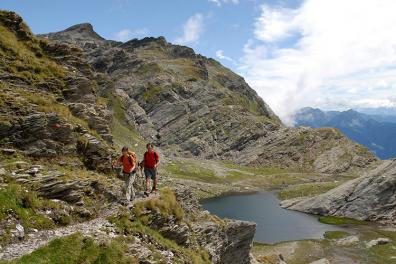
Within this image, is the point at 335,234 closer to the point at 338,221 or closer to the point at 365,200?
the point at 338,221

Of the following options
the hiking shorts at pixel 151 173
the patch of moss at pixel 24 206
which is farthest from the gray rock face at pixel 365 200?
Answer: the patch of moss at pixel 24 206

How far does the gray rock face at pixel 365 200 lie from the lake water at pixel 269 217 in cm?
705

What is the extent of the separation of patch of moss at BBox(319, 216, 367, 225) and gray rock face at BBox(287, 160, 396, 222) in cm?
287

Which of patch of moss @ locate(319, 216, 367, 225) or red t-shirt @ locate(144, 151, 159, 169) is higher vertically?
red t-shirt @ locate(144, 151, 159, 169)

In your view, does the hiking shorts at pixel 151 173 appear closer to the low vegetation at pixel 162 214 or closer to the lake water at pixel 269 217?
the low vegetation at pixel 162 214

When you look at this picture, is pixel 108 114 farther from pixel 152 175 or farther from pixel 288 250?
pixel 288 250

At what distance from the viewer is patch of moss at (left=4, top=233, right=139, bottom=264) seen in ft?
78.9

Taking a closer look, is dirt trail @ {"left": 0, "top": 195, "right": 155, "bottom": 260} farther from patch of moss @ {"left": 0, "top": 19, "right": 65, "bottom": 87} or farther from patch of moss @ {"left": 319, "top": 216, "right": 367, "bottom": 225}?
patch of moss @ {"left": 319, "top": 216, "right": 367, "bottom": 225}

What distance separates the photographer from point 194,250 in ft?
129

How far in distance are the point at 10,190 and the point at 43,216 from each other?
105 inches

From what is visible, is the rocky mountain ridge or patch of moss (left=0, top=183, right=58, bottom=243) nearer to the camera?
patch of moss (left=0, top=183, right=58, bottom=243)

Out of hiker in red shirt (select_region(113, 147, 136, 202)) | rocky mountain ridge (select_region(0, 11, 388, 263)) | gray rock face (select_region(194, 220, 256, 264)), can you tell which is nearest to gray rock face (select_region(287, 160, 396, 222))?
gray rock face (select_region(194, 220, 256, 264))

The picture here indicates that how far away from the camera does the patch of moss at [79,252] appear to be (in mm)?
24056

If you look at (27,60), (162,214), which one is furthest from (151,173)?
(27,60)
